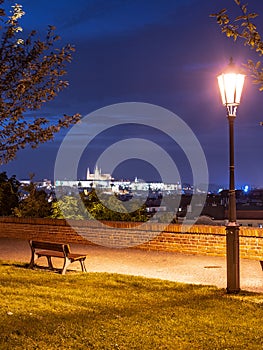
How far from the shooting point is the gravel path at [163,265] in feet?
38.7

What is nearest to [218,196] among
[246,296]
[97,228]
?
[97,228]

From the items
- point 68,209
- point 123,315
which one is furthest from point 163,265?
point 68,209

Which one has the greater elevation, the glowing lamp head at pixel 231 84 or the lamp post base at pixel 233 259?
the glowing lamp head at pixel 231 84

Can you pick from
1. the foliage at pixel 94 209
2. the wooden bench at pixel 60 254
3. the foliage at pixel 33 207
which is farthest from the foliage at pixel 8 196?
the wooden bench at pixel 60 254

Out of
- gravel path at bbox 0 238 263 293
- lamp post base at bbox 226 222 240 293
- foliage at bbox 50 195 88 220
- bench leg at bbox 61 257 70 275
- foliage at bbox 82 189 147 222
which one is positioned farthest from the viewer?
foliage at bbox 50 195 88 220

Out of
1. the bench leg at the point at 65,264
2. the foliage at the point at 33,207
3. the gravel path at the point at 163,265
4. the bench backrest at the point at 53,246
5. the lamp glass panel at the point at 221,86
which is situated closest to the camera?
the lamp glass panel at the point at 221,86

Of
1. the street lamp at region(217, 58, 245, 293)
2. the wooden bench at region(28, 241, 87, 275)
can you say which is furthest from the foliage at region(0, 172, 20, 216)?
the street lamp at region(217, 58, 245, 293)

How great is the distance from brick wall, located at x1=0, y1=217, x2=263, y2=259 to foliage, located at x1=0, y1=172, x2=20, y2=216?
3731 mm

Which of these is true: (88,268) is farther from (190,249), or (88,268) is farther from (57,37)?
(57,37)

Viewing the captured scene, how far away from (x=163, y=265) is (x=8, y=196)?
13.4 meters

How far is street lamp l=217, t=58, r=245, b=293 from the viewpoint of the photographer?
9664 millimetres

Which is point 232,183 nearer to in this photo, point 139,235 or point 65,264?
point 65,264

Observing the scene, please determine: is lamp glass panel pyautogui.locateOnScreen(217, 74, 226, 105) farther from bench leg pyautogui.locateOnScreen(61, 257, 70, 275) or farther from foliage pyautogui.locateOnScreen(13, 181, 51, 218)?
foliage pyautogui.locateOnScreen(13, 181, 51, 218)

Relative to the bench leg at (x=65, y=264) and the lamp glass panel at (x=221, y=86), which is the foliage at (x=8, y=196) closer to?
the bench leg at (x=65, y=264)
